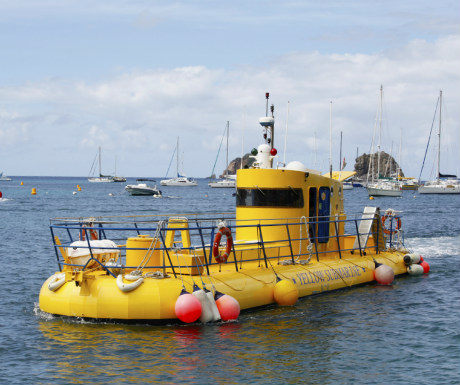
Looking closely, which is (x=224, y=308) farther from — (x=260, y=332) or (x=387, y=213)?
(x=387, y=213)

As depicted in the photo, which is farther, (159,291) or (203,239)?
(203,239)

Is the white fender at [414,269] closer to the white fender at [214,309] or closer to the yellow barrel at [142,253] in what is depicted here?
the white fender at [214,309]

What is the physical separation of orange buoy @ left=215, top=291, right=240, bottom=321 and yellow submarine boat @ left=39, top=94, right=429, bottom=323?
0.9 inches

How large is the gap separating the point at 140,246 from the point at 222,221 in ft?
6.87

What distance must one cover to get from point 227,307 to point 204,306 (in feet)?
1.92

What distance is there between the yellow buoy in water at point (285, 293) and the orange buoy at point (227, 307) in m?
1.95

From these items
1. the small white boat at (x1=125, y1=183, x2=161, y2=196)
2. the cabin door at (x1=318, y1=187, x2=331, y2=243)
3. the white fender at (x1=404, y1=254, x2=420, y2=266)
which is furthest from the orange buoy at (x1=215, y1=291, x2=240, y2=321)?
the small white boat at (x1=125, y1=183, x2=161, y2=196)

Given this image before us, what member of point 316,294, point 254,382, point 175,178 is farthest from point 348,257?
point 175,178

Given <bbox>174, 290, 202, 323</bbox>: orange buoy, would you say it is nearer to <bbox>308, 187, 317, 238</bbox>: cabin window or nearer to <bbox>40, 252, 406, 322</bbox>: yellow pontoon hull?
<bbox>40, 252, 406, 322</bbox>: yellow pontoon hull

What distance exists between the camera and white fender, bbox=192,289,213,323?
14727 millimetres

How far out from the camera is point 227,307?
15.1 m

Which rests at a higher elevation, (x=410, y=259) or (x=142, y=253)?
(x=142, y=253)

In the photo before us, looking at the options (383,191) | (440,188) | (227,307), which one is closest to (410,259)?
(227,307)

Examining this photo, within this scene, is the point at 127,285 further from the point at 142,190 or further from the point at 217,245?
the point at 142,190
